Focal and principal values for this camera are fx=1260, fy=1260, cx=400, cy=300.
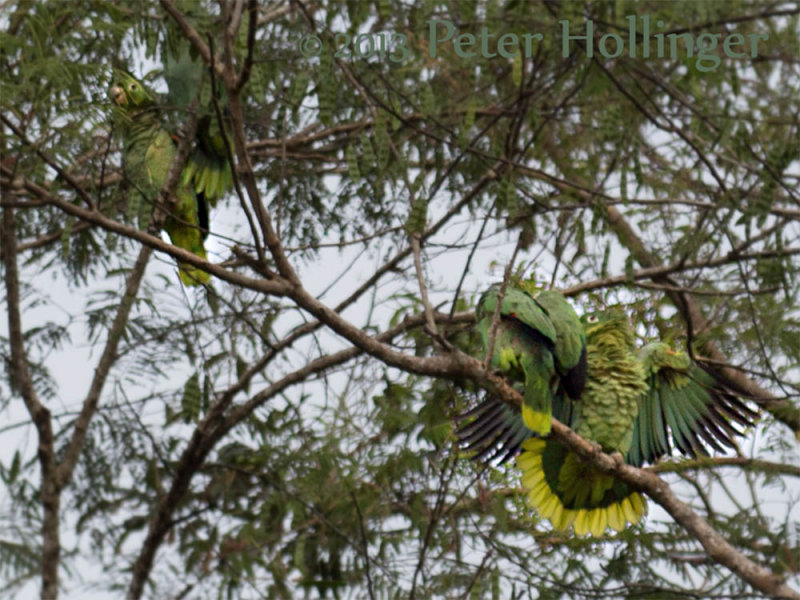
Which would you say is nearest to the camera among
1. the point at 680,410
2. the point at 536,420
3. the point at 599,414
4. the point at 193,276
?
the point at 536,420

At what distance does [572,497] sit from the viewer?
153 inches

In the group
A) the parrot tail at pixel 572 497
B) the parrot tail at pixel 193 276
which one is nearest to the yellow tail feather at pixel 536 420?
the parrot tail at pixel 572 497

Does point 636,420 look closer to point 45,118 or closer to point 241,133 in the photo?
point 241,133

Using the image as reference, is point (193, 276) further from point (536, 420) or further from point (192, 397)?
point (536, 420)

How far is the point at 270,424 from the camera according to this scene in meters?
4.95

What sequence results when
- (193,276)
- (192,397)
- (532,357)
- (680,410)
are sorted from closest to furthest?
(532,357), (193,276), (680,410), (192,397)

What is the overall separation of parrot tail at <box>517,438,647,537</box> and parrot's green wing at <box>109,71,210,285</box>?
3.93ft

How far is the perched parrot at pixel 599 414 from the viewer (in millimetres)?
3527

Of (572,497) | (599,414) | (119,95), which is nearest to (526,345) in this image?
(599,414)

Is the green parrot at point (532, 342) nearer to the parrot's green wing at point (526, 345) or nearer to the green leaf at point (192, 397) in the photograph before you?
the parrot's green wing at point (526, 345)

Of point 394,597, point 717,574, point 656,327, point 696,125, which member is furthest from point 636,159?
point 394,597

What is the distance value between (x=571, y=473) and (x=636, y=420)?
0.31 m

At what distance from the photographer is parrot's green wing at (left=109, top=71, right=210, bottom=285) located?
13.3 ft

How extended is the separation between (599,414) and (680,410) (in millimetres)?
387
